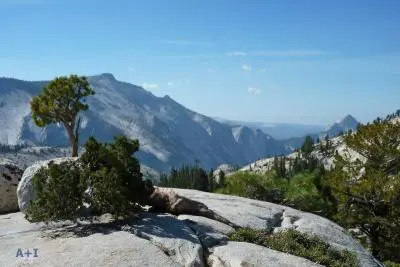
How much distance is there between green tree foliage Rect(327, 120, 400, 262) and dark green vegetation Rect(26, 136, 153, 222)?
28.9 m

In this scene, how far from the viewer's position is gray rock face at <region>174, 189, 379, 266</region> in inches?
1235

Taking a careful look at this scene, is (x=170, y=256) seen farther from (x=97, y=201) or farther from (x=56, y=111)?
(x=56, y=111)

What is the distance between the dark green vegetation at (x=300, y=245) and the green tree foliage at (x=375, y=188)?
20.4 metres

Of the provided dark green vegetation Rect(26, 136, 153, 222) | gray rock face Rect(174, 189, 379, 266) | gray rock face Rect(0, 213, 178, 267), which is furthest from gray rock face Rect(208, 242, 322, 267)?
dark green vegetation Rect(26, 136, 153, 222)

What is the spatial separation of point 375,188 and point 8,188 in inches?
1414

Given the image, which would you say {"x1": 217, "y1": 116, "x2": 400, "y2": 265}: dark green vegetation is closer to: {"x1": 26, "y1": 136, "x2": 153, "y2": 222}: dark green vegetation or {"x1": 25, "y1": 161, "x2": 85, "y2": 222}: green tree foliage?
{"x1": 26, "y1": 136, "x2": 153, "y2": 222}: dark green vegetation

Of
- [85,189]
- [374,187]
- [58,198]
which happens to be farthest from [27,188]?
[374,187]

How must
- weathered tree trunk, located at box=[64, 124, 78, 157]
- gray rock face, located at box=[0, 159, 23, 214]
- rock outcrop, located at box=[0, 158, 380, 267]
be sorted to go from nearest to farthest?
rock outcrop, located at box=[0, 158, 380, 267], gray rock face, located at box=[0, 159, 23, 214], weathered tree trunk, located at box=[64, 124, 78, 157]

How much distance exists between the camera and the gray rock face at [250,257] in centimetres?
2412

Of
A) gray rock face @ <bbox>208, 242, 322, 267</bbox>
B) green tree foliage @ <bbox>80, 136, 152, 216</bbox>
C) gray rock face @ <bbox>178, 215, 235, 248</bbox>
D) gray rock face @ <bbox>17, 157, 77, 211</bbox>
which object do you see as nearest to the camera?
gray rock face @ <bbox>208, 242, 322, 267</bbox>

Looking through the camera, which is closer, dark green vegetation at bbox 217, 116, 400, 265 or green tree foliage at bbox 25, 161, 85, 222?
green tree foliage at bbox 25, 161, 85, 222

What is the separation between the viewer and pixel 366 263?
2905cm

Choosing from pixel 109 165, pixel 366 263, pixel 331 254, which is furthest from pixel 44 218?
pixel 366 263

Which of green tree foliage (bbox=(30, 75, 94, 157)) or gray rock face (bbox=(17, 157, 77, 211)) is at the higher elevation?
green tree foliage (bbox=(30, 75, 94, 157))
